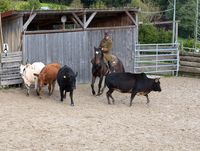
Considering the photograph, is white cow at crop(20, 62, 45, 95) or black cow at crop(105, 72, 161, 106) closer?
black cow at crop(105, 72, 161, 106)

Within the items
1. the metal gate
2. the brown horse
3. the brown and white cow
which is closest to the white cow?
the brown and white cow

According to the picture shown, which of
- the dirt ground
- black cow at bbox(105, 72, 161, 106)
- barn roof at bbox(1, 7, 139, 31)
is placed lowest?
the dirt ground

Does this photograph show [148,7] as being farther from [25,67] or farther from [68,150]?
[68,150]

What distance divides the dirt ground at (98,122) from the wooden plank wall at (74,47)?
120 cm

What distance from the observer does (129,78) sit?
13.7 m

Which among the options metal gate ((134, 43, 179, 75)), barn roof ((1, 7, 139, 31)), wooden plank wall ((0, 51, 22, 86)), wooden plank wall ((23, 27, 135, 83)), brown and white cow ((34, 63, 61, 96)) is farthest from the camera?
metal gate ((134, 43, 179, 75))

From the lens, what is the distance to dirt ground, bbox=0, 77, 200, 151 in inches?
387

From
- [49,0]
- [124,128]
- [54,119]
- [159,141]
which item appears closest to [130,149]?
[159,141]

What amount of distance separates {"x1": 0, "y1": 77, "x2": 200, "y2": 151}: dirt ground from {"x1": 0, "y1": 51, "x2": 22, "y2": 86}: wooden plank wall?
36 cm

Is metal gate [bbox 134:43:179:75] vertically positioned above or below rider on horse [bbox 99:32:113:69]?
below

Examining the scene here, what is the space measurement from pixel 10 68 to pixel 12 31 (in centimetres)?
135

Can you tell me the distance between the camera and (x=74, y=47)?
16859mm

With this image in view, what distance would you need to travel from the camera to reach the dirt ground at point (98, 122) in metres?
9.82

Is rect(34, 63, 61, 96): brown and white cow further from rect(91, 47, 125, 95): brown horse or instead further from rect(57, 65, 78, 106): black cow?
rect(91, 47, 125, 95): brown horse
